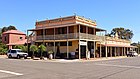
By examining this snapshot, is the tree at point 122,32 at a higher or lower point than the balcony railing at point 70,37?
higher

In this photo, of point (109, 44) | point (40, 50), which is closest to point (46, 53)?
point (40, 50)

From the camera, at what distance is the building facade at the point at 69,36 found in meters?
39.0

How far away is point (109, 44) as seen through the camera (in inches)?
2019

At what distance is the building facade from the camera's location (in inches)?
1535

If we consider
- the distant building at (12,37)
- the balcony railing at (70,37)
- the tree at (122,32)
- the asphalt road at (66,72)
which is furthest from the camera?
the tree at (122,32)

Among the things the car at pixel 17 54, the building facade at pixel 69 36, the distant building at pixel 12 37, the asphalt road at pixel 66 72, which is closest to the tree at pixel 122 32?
the distant building at pixel 12 37

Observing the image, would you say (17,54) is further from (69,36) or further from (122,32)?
(122,32)

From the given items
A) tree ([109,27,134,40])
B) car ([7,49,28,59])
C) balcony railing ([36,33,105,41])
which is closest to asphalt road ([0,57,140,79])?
balcony railing ([36,33,105,41])

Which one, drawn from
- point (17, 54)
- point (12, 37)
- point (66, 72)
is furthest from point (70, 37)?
point (12, 37)

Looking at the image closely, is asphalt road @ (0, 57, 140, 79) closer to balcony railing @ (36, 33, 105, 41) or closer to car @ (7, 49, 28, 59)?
balcony railing @ (36, 33, 105, 41)

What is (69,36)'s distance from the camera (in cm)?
3888

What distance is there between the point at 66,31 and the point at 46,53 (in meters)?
5.39

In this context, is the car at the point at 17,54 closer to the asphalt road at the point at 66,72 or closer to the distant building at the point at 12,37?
the asphalt road at the point at 66,72

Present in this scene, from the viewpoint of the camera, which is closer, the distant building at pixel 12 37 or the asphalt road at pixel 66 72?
the asphalt road at pixel 66 72
